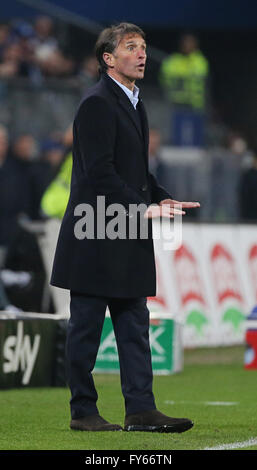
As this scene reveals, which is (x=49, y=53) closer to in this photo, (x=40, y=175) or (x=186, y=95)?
(x=186, y=95)

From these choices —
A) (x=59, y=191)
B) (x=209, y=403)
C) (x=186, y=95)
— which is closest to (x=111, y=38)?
(x=209, y=403)

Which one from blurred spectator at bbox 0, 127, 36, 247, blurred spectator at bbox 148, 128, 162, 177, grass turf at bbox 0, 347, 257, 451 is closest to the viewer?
grass turf at bbox 0, 347, 257, 451

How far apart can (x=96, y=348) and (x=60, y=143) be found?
1034 cm

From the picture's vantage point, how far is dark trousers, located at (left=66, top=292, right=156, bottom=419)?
662cm

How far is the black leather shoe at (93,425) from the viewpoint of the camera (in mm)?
6586

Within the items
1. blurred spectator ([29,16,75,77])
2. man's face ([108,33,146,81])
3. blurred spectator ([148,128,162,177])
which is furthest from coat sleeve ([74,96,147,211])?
blurred spectator ([29,16,75,77])

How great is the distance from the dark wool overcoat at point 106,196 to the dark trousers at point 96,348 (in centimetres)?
11

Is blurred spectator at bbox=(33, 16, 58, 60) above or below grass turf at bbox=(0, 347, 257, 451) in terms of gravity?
above

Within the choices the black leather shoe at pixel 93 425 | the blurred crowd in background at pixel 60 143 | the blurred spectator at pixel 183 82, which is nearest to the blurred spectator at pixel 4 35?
the blurred crowd in background at pixel 60 143

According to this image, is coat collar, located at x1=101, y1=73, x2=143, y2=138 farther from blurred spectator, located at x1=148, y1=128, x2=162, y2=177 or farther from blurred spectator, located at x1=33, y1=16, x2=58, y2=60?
blurred spectator, located at x1=33, y1=16, x2=58, y2=60

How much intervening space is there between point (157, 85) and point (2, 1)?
9.57 feet

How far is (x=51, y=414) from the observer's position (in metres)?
7.72

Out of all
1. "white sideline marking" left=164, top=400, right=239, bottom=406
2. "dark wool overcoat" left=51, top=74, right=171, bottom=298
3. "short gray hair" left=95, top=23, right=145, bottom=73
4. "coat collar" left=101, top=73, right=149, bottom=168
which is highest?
"short gray hair" left=95, top=23, right=145, bottom=73
